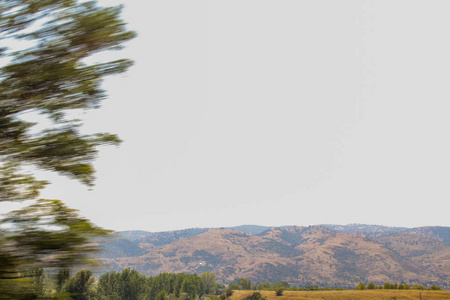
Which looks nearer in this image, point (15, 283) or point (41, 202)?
point (15, 283)

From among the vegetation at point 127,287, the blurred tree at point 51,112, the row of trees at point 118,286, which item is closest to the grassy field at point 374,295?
the vegetation at point 127,287

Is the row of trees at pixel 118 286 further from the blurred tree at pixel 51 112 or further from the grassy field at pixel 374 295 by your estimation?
the grassy field at pixel 374 295

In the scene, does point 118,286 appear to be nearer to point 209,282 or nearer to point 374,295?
point 209,282

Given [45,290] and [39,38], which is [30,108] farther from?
[45,290]

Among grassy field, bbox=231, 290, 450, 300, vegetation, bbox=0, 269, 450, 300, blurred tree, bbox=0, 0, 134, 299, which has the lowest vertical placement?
grassy field, bbox=231, 290, 450, 300

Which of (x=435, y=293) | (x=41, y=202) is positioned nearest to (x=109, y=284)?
(x=41, y=202)

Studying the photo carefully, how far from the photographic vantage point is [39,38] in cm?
336

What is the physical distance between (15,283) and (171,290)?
86840 mm

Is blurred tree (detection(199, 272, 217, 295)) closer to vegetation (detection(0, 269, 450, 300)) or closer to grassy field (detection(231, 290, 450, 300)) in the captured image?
vegetation (detection(0, 269, 450, 300))

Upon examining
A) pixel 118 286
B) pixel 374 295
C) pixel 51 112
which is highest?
pixel 51 112

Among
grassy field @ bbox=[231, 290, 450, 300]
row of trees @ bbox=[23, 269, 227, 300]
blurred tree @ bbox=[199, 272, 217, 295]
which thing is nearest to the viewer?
row of trees @ bbox=[23, 269, 227, 300]

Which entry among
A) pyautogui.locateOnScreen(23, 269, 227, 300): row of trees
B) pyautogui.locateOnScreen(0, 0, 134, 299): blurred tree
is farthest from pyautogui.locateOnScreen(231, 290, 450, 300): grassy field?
pyautogui.locateOnScreen(0, 0, 134, 299): blurred tree

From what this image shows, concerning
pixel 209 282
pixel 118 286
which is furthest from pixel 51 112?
pixel 209 282

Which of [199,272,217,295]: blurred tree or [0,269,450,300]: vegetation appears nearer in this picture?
[0,269,450,300]: vegetation
